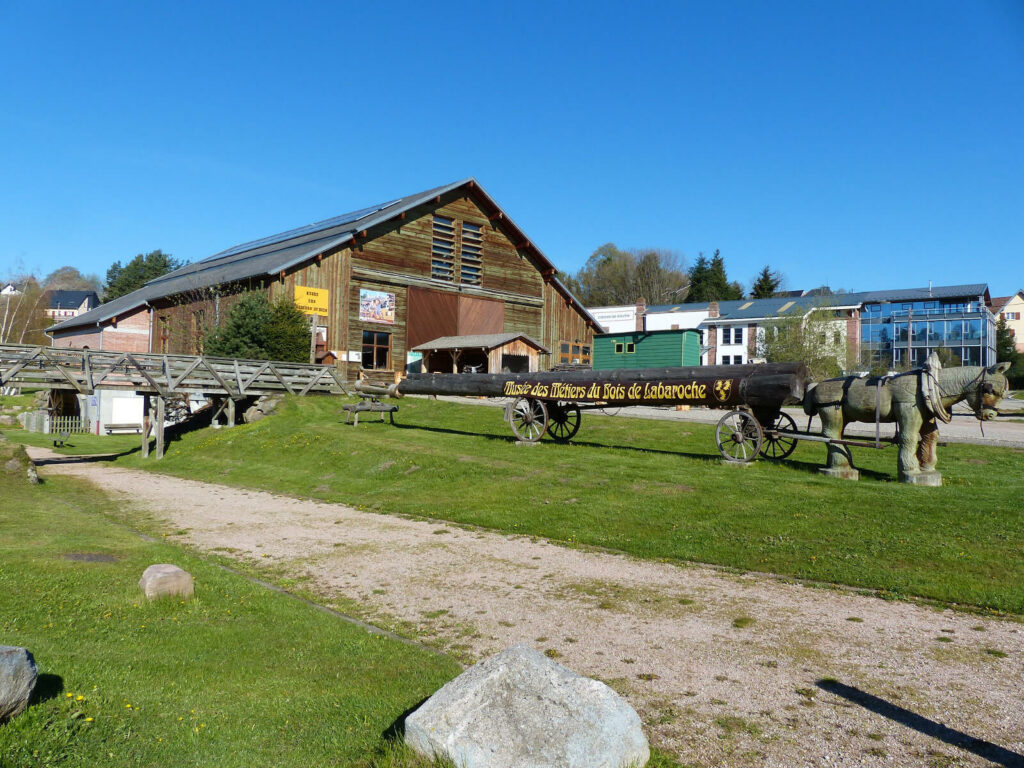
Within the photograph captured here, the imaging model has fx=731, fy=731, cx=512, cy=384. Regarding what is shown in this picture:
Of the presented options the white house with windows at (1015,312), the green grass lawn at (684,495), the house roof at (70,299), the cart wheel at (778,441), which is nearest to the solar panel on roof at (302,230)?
the green grass lawn at (684,495)

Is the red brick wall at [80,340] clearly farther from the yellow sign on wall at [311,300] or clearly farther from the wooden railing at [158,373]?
the wooden railing at [158,373]

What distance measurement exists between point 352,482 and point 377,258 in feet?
72.3

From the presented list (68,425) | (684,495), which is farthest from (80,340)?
(684,495)

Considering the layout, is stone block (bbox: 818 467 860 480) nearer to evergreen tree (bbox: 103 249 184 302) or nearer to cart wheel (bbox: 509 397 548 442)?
cart wheel (bbox: 509 397 548 442)

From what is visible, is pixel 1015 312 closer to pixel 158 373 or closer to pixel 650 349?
pixel 650 349

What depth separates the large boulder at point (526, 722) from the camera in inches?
167

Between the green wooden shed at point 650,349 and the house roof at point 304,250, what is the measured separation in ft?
10.8

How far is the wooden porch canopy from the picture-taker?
36562mm

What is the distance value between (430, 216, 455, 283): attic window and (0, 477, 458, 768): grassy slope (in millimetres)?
32142

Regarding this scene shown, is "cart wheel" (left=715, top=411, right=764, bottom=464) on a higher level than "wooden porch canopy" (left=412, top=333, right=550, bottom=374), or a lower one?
lower

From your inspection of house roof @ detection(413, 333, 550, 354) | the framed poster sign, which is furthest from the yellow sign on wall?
house roof @ detection(413, 333, 550, 354)

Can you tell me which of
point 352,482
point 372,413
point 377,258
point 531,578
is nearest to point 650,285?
point 377,258

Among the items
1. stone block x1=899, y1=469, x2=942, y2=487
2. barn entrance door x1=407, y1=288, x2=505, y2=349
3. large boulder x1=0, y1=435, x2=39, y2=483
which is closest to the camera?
stone block x1=899, y1=469, x2=942, y2=487

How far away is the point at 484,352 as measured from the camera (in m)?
37.7
